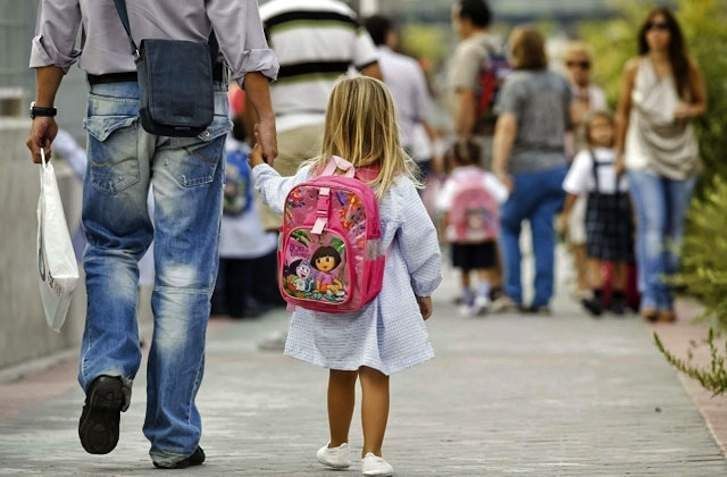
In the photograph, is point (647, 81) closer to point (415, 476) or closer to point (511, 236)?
point (511, 236)

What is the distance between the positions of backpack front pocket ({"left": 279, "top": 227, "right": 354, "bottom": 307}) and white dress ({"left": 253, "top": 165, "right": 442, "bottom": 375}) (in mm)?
140

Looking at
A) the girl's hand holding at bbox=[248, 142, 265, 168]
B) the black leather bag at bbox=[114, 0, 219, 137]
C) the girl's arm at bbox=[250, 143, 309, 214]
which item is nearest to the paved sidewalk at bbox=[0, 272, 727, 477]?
the girl's arm at bbox=[250, 143, 309, 214]

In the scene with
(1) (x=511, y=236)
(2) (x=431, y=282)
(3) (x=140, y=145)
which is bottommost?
(1) (x=511, y=236)

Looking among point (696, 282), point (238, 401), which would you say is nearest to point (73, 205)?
point (238, 401)

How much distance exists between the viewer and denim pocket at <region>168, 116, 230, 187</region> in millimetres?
6449

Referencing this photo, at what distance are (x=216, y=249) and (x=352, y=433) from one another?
48.8 inches

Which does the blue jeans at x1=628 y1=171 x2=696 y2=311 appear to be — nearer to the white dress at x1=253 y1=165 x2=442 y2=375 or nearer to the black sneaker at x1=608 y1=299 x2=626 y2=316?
the black sneaker at x1=608 y1=299 x2=626 y2=316

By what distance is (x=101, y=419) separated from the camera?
621cm

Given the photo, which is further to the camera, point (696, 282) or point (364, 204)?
point (696, 282)

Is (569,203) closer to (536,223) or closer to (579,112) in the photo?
(536,223)

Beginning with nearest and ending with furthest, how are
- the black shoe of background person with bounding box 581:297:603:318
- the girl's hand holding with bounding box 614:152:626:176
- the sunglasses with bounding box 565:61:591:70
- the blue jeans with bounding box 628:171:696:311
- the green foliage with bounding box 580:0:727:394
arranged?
the green foliage with bounding box 580:0:727:394
the blue jeans with bounding box 628:171:696:311
the girl's hand holding with bounding box 614:152:626:176
the black shoe of background person with bounding box 581:297:603:318
the sunglasses with bounding box 565:61:591:70

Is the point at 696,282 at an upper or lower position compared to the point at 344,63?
lower

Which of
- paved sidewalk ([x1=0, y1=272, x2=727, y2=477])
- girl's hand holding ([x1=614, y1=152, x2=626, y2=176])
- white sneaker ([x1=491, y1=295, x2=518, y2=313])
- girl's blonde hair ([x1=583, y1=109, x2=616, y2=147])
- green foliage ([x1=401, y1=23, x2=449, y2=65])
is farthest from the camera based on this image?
green foliage ([x1=401, y1=23, x2=449, y2=65])

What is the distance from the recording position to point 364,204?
6.31 metres
